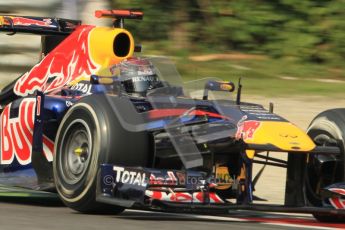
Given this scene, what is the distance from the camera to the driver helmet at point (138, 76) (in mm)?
8039

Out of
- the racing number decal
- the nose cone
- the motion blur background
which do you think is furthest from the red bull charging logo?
the motion blur background

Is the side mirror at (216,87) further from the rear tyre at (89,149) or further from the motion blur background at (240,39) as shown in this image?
the motion blur background at (240,39)

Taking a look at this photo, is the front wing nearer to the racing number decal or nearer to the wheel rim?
the wheel rim

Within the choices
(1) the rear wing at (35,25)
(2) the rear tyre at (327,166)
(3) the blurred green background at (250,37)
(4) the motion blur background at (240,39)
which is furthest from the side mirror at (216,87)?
(3) the blurred green background at (250,37)

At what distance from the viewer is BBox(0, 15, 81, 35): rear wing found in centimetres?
900

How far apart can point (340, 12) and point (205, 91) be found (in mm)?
→ 8315

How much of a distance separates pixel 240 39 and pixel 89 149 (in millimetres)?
9513

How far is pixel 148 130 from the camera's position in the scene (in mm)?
7129

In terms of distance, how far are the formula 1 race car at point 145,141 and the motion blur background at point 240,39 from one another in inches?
226

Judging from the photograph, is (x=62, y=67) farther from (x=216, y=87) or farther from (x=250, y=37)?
(x=250, y=37)

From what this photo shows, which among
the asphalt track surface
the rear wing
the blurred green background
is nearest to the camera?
the asphalt track surface

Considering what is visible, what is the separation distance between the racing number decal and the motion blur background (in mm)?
5695

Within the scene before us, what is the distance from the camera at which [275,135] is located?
7016 mm

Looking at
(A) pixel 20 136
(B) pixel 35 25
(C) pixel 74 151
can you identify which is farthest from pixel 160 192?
(B) pixel 35 25
